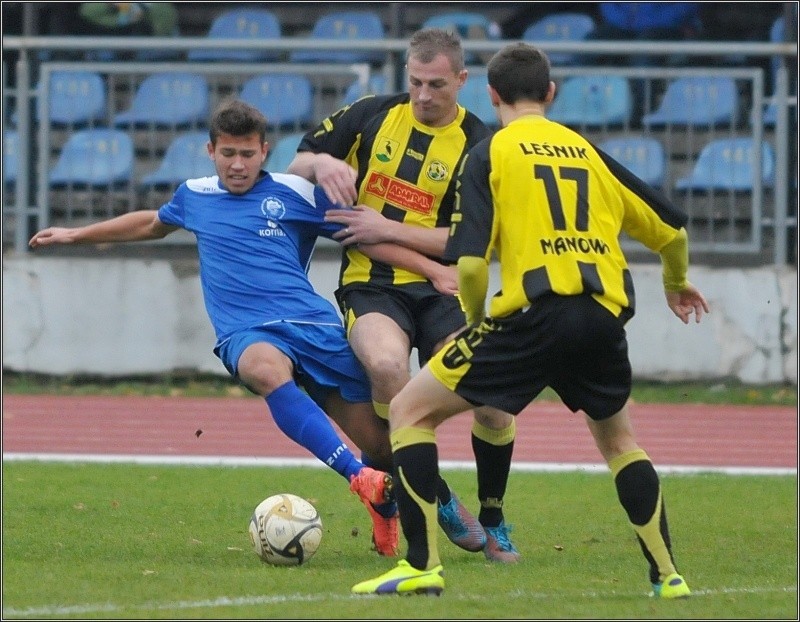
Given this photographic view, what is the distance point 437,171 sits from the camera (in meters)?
6.29

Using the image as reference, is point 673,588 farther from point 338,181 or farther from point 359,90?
point 359,90

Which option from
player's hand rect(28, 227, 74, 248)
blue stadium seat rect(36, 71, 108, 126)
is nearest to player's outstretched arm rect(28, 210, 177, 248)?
player's hand rect(28, 227, 74, 248)

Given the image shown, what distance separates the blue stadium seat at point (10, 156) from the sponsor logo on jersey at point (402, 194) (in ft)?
26.0

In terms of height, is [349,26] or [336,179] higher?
[349,26]

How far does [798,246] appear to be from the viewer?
12453 millimetres

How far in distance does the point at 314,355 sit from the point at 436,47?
1.38m

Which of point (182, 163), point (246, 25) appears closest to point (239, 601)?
point (182, 163)

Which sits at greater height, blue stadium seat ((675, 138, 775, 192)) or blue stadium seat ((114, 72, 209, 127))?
blue stadium seat ((114, 72, 209, 127))

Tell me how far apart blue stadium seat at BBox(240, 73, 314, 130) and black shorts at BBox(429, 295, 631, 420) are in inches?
344

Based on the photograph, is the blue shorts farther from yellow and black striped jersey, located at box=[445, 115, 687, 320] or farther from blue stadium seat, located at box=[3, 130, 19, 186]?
blue stadium seat, located at box=[3, 130, 19, 186]

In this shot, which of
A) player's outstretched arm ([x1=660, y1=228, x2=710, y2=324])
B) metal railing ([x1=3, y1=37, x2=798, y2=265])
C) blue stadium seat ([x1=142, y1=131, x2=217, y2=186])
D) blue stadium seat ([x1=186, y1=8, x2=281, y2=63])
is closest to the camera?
player's outstretched arm ([x1=660, y1=228, x2=710, y2=324])

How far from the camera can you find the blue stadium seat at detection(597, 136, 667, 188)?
13125mm

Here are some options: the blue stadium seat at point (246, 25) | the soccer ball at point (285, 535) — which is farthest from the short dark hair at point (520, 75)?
the blue stadium seat at point (246, 25)

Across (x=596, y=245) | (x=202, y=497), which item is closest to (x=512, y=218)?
(x=596, y=245)
